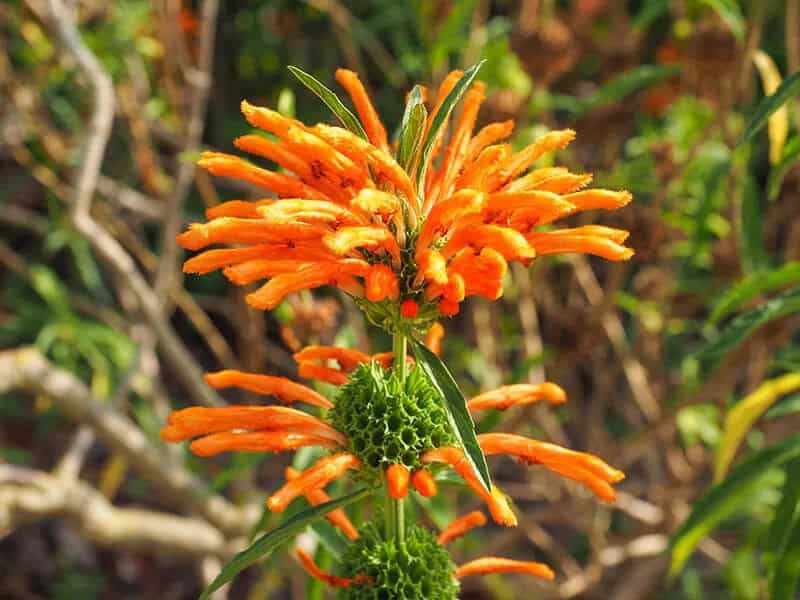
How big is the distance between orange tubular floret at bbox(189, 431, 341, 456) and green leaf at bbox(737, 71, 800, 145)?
613 millimetres

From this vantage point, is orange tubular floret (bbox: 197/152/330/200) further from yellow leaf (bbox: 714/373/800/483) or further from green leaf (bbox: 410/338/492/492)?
yellow leaf (bbox: 714/373/800/483)

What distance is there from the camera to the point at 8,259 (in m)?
2.69

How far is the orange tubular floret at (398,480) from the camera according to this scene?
2.79 feet

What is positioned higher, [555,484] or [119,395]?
[119,395]

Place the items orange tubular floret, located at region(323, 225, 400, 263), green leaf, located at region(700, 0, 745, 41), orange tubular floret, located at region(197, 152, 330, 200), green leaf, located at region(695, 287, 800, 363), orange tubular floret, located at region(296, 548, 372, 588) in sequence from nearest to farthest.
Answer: orange tubular floret, located at region(323, 225, 400, 263) → orange tubular floret, located at region(197, 152, 330, 200) → orange tubular floret, located at region(296, 548, 372, 588) → green leaf, located at region(695, 287, 800, 363) → green leaf, located at region(700, 0, 745, 41)

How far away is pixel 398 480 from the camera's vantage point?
33.8 inches

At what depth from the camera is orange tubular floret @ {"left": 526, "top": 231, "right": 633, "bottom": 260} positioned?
2.69 ft

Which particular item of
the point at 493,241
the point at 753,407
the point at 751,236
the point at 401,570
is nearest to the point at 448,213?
the point at 493,241

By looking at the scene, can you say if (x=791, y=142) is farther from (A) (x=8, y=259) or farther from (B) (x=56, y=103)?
(B) (x=56, y=103)

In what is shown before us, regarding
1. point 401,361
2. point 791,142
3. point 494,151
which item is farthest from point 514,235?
point 791,142

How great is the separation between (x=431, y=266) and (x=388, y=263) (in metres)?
0.11

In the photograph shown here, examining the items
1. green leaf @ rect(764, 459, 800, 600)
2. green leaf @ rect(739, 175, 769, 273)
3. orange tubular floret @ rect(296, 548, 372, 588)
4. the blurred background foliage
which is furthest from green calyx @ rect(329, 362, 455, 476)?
green leaf @ rect(739, 175, 769, 273)

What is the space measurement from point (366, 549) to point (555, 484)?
1.88 metres

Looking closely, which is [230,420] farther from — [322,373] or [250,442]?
[322,373]
